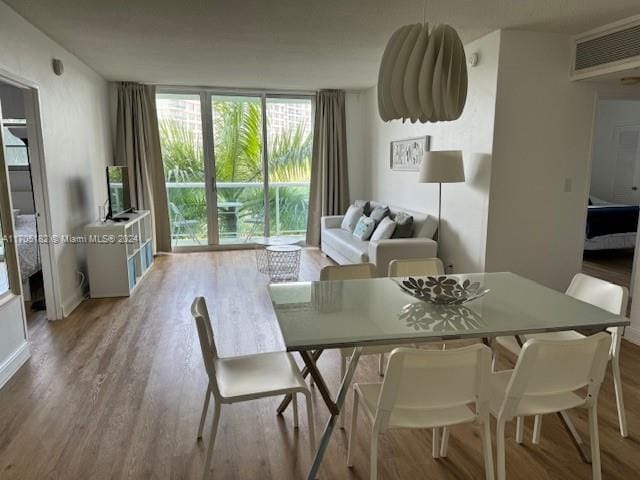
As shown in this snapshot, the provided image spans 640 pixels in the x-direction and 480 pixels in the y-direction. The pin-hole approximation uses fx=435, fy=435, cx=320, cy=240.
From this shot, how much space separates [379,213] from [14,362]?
3.97m

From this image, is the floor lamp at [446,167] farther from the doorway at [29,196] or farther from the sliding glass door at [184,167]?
the sliding glass door at [184,167]

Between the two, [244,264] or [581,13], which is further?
[244,264]

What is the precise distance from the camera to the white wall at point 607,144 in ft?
23.9

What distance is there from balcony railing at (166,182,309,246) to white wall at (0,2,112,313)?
1.41 m

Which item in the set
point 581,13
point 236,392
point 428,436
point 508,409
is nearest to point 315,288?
point 236,392

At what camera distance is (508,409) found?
1.66 m

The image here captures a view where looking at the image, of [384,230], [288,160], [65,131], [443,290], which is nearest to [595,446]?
[443,290]

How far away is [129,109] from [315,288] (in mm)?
5040

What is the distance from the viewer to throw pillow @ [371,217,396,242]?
188 inches

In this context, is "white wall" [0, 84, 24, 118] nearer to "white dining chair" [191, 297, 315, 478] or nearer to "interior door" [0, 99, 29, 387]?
"interior door" [0, 99, 29, 387]

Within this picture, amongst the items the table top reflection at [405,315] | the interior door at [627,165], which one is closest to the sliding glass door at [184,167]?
the table top reflection at [405,315]

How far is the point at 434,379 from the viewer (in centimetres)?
150

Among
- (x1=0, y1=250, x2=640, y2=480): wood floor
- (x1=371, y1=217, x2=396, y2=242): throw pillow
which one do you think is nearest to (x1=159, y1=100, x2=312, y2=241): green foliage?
(x1=371, y1=217, x2=396, y2=242): throw pillow

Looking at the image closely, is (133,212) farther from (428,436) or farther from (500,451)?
(500,451)
